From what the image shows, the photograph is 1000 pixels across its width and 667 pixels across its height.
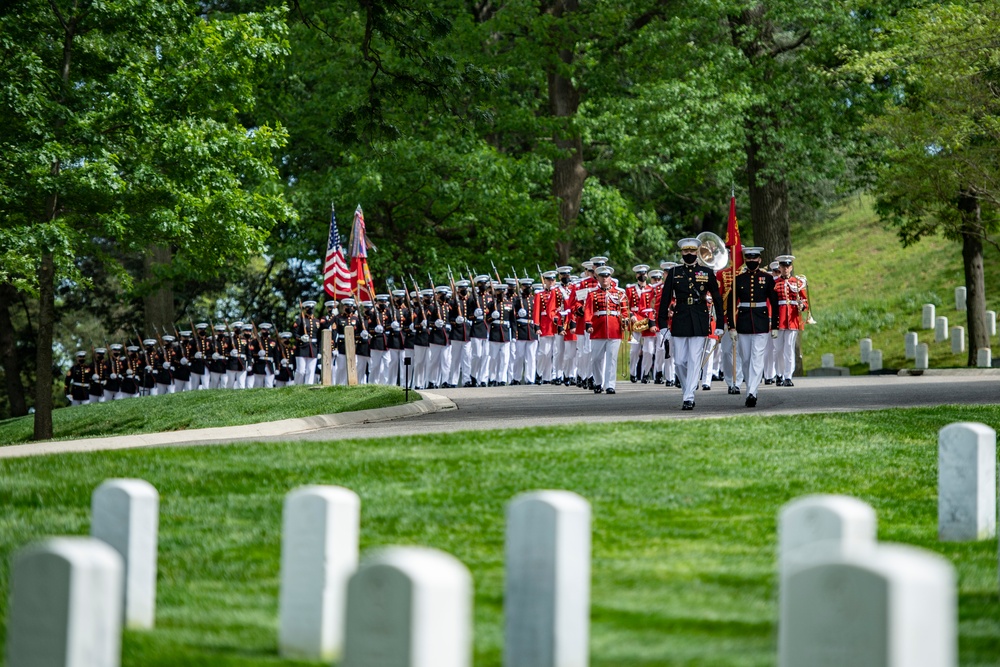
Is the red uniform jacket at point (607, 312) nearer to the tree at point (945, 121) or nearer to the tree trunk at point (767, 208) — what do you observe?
the tree at point (945, 121)

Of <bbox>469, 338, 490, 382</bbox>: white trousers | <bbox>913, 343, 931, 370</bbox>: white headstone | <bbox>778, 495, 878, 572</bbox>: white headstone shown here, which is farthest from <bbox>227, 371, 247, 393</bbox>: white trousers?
<bbox>778, 495, 878, 572</bbox>: white headstone

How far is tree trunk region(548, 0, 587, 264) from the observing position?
32.3 metres

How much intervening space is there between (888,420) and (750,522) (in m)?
5.83

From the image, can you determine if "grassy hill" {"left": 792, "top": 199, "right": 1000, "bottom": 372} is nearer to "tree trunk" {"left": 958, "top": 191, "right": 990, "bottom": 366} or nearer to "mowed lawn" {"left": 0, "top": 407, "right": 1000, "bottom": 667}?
"tree trunk" {"left": 958, "top": 191, "right": 990, "bottom": 366}

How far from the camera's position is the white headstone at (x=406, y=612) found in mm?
3283

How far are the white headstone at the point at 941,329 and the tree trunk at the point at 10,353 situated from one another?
23393mm

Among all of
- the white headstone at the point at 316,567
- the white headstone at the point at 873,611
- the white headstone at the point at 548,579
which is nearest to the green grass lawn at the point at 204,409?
the white headstone at the point at 316,567

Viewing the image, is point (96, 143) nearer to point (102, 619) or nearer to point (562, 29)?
point (562, 29)

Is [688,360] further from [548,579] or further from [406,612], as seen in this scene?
[406,612]

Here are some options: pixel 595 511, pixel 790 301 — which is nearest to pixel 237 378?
pixel 790 301

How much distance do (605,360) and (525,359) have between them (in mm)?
6564

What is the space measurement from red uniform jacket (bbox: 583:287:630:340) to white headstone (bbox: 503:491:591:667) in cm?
1616

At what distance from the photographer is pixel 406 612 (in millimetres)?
3314

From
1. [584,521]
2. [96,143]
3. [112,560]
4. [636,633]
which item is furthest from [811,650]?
[96,143]
